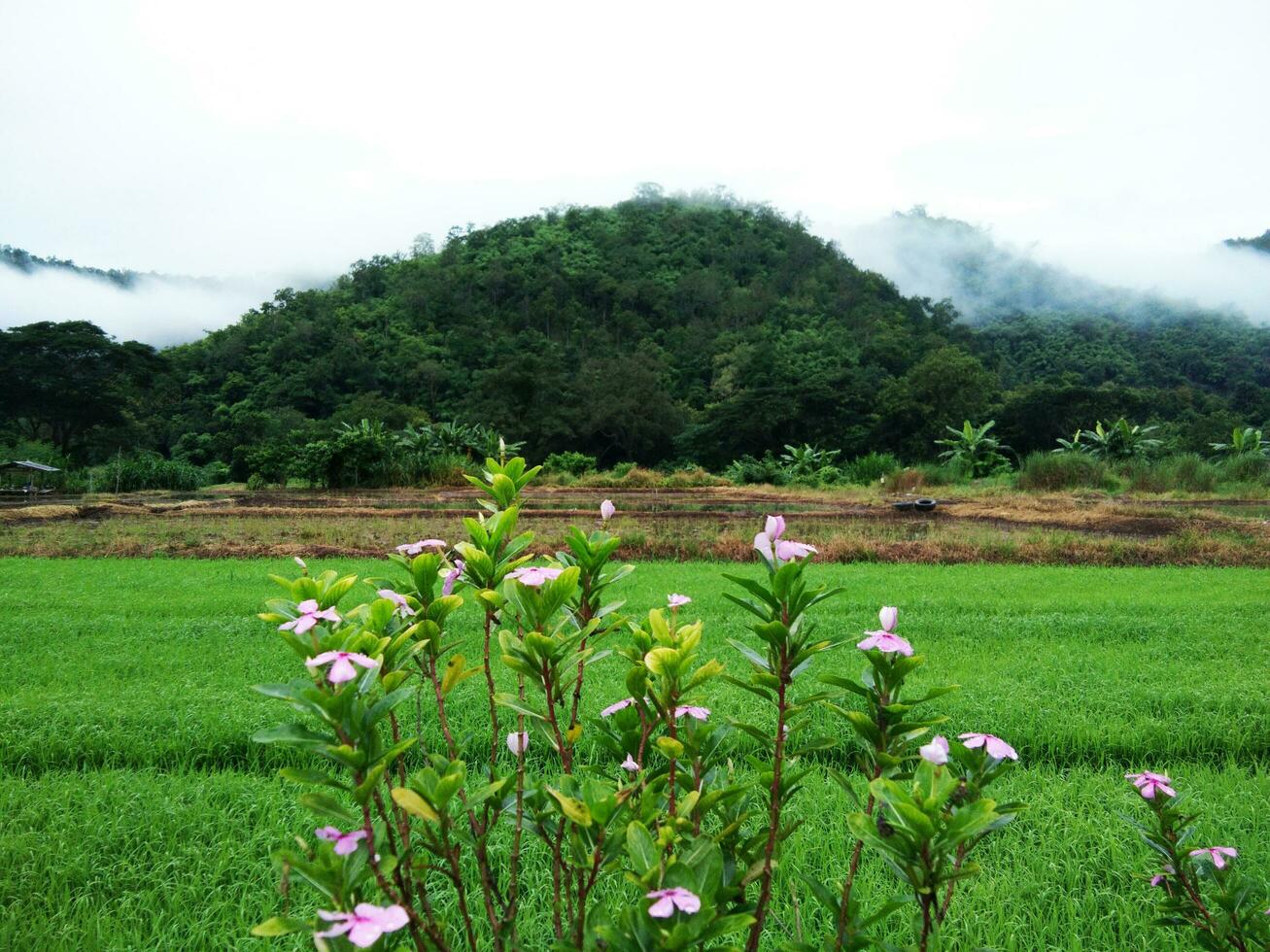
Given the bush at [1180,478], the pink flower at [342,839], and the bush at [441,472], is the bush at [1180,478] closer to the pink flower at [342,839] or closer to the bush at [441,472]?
the bush at [441,472]

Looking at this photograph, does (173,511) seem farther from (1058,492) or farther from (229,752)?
(1058,492)

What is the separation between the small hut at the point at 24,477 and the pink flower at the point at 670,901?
74.6 ft

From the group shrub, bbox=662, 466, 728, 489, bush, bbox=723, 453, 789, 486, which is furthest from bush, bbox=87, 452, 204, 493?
bush, bbox=723, 453, 789, 486

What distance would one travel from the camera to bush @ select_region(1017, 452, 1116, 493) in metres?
15.9

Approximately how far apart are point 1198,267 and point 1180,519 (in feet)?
324

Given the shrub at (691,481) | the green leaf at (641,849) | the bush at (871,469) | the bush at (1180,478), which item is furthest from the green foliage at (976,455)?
the green leaf at (641,849)

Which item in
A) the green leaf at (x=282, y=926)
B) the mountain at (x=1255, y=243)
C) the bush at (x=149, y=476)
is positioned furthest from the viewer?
the mountain at (x=1255, y=243)

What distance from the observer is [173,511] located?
1311 centimetres

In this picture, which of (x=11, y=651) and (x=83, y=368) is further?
(x=83, y=368)

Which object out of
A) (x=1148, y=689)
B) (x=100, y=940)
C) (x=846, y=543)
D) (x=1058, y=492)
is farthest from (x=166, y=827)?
(x=1058, y=492)

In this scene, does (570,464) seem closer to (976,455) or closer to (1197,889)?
(976,455)

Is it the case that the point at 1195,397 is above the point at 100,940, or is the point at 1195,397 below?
above

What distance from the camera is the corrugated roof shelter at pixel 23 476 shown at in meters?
18.8

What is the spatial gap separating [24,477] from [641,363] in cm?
2410
